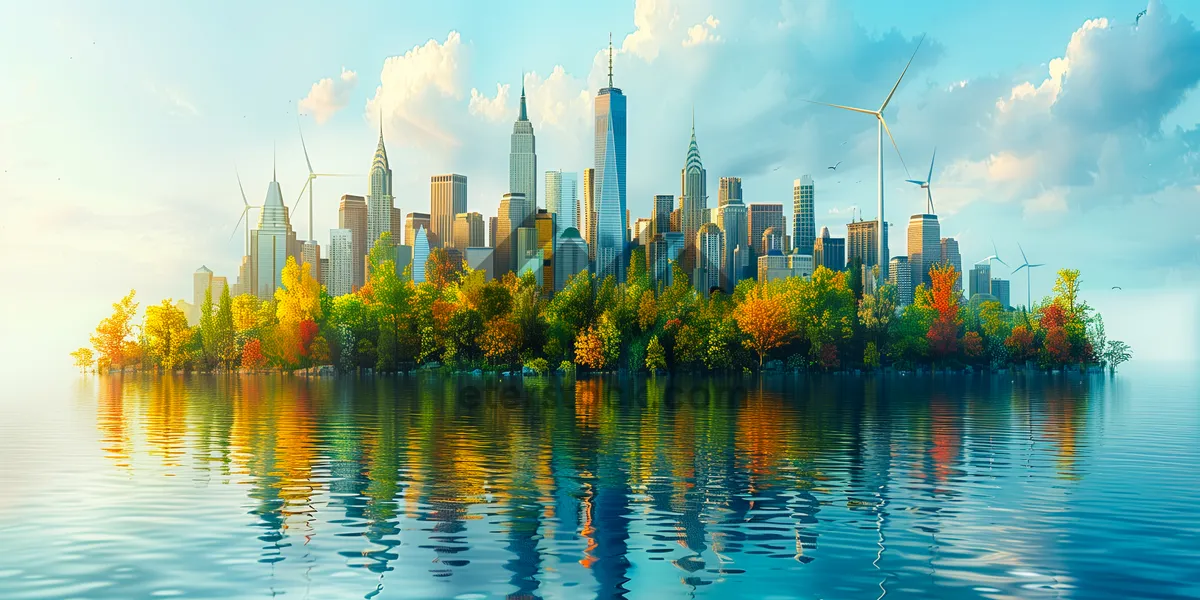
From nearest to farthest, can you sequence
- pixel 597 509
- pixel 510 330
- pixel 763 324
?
pixel 597 509 → pixel 510 330 → pixel 763 324

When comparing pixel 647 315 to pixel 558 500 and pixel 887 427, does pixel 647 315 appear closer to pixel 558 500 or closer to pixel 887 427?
pixel 887 427

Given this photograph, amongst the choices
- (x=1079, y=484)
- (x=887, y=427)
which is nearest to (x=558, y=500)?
(x=1079, y=484)

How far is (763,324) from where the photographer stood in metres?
193

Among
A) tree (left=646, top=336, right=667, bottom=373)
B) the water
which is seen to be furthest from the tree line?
the water

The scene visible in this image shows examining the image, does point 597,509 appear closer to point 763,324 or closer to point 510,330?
point 510,330

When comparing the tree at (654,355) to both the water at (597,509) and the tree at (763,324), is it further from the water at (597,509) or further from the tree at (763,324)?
the water at (597,509)

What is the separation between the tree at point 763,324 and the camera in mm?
192000

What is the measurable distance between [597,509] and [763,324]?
15921 centimetres

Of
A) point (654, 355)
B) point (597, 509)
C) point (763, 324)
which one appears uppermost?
point (763, 324)

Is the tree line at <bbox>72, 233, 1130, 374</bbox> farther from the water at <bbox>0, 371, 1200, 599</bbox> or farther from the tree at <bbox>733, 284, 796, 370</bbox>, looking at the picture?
the water at <bbox>0, 371, 1200, 599</bbox>

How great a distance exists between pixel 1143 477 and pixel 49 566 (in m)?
43.8

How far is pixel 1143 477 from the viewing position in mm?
46969

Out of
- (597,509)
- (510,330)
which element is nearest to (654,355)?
(510,330)

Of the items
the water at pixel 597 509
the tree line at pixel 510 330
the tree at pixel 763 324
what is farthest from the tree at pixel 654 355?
the water at pixel 597 509
